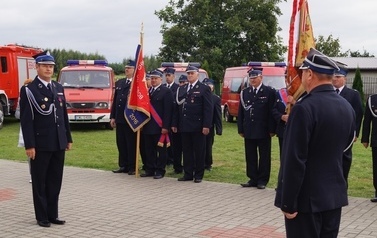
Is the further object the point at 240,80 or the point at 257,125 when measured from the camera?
the point at 240,80

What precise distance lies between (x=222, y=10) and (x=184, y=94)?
31.2 metres

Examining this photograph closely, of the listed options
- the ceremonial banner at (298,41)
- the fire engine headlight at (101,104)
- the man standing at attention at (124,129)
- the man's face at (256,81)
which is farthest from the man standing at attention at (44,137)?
the fire engine headlight at (101,104)

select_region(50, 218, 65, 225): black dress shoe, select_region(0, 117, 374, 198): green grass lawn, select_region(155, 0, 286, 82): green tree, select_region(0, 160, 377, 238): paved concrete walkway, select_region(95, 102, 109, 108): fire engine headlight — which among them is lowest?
select_region(0, 117, 374, 198): green grass lawn

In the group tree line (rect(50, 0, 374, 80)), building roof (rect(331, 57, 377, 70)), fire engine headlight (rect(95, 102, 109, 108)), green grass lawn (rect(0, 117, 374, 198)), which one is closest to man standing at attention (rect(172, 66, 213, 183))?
green grass lawn (rect(0, 117, 374, 198))

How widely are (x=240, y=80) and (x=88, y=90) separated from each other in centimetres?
591

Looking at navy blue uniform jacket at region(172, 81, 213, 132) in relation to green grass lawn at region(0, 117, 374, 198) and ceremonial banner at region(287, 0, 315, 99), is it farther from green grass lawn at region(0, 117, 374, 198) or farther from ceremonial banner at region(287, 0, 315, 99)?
ceremonial banner at region(287, 0, 315, 99)

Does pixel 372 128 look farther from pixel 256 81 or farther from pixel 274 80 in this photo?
pixel 274 80

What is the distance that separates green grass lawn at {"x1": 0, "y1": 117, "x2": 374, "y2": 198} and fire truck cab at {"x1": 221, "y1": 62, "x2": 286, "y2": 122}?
7.69 ft

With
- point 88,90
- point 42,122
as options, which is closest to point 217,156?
point 42,122

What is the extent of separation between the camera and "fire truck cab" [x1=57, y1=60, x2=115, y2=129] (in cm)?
1808

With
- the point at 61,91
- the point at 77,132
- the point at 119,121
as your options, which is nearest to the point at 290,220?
the point at 61,91

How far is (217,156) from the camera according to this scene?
1300 cm

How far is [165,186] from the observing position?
9.34 metres

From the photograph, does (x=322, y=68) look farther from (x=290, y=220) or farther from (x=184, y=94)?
(x=184, y=94)
